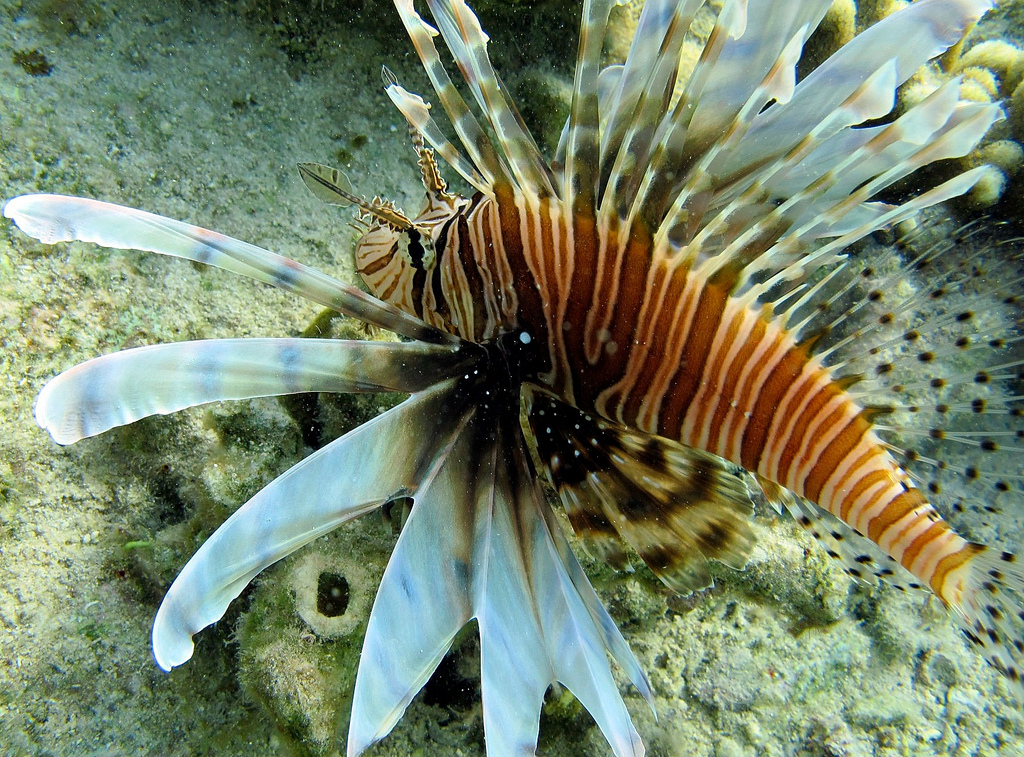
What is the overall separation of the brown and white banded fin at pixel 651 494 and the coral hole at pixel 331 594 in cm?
85

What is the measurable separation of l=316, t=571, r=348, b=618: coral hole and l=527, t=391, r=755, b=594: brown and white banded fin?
2.80 feet

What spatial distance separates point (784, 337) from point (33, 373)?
2.70 metres

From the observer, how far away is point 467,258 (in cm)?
199

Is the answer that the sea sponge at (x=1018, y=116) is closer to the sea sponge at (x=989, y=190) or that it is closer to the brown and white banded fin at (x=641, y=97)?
the sea sponge at (x=989, y=190)

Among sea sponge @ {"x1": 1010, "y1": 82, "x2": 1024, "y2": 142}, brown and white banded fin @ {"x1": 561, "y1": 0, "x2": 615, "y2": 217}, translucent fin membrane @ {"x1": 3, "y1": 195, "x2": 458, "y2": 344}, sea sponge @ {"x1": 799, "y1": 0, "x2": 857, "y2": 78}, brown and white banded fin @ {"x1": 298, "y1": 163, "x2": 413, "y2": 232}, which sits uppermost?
sea sponge @ {"x1": 1010, "y1": 82, "x2": 1024, "y2": 142}

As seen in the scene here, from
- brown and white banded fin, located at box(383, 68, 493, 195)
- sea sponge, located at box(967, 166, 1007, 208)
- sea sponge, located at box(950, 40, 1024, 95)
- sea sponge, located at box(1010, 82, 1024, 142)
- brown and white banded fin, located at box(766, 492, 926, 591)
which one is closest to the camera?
brown and white banded fin, located at box(383, 68, 493, 195)

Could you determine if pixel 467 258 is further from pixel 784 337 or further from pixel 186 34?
pixel 186 34

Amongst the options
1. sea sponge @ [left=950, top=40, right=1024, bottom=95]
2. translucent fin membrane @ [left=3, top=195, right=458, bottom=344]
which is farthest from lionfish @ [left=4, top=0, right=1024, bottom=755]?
sea sponge @ [left=950, top=40, right=1024, bottom=95]

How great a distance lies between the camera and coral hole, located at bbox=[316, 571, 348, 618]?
6.91 feet

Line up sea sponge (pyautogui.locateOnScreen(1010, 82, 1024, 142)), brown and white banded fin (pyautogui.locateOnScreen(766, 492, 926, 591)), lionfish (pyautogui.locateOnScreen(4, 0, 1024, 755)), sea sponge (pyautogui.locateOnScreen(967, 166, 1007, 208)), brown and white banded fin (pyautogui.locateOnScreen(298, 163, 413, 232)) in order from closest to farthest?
lionfish (pyautogui.locateOnScreen(4, 0, 1024, 755)) → brown and white banded fin (pyautogui.locateOnScreen(298, 163, 413, 232)) → brown and white banded fin (pyautogui.locateOnScreen(766, 492, 926, 591)) → sea sponge (pyautogui.locateOnScreen(967, 166, 1007, 208)) → sea sponge (pyautogui.locateOnScreen(1010, 82, 1024, 142))

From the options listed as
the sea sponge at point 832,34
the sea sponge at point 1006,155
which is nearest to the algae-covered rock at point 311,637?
the sea sponge at point 832,34

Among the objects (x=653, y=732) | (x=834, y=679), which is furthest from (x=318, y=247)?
(x=834, y=679)

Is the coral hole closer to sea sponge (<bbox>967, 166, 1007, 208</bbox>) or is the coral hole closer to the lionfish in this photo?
the lionfish

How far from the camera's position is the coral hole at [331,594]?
2.11m
